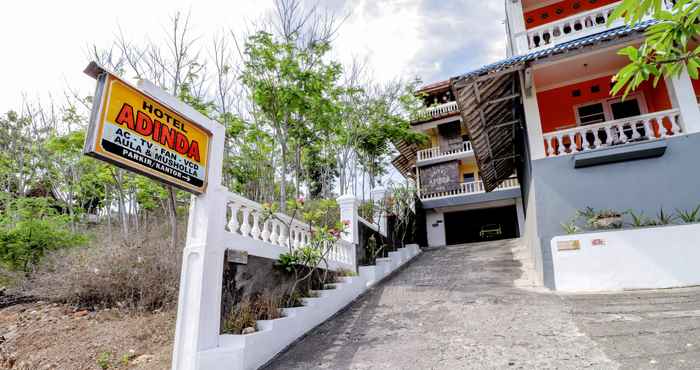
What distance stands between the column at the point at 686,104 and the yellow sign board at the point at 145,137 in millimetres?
8123

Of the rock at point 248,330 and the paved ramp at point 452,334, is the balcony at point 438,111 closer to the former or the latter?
the paved ramp at point 452,334

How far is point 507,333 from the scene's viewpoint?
4090 mm

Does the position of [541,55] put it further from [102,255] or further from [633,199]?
[102,255]

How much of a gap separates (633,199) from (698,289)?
178 cm

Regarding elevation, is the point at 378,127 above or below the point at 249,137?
above

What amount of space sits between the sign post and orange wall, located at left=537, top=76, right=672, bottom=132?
848cm

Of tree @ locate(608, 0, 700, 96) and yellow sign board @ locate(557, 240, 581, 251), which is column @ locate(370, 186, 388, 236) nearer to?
yellow sign board @ locate(557, 240, 581, 251)

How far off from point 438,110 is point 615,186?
14.1 metres

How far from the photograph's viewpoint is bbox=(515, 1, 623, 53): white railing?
8.23 meters

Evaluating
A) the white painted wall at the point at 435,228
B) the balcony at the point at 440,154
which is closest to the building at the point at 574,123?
the white painted wall at the point at 435,228

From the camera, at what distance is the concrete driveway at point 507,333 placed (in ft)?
10.7

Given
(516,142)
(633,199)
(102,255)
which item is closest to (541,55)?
(633,199)

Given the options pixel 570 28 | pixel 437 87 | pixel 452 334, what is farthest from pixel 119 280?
pixel 437 87

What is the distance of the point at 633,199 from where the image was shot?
20.2ft
